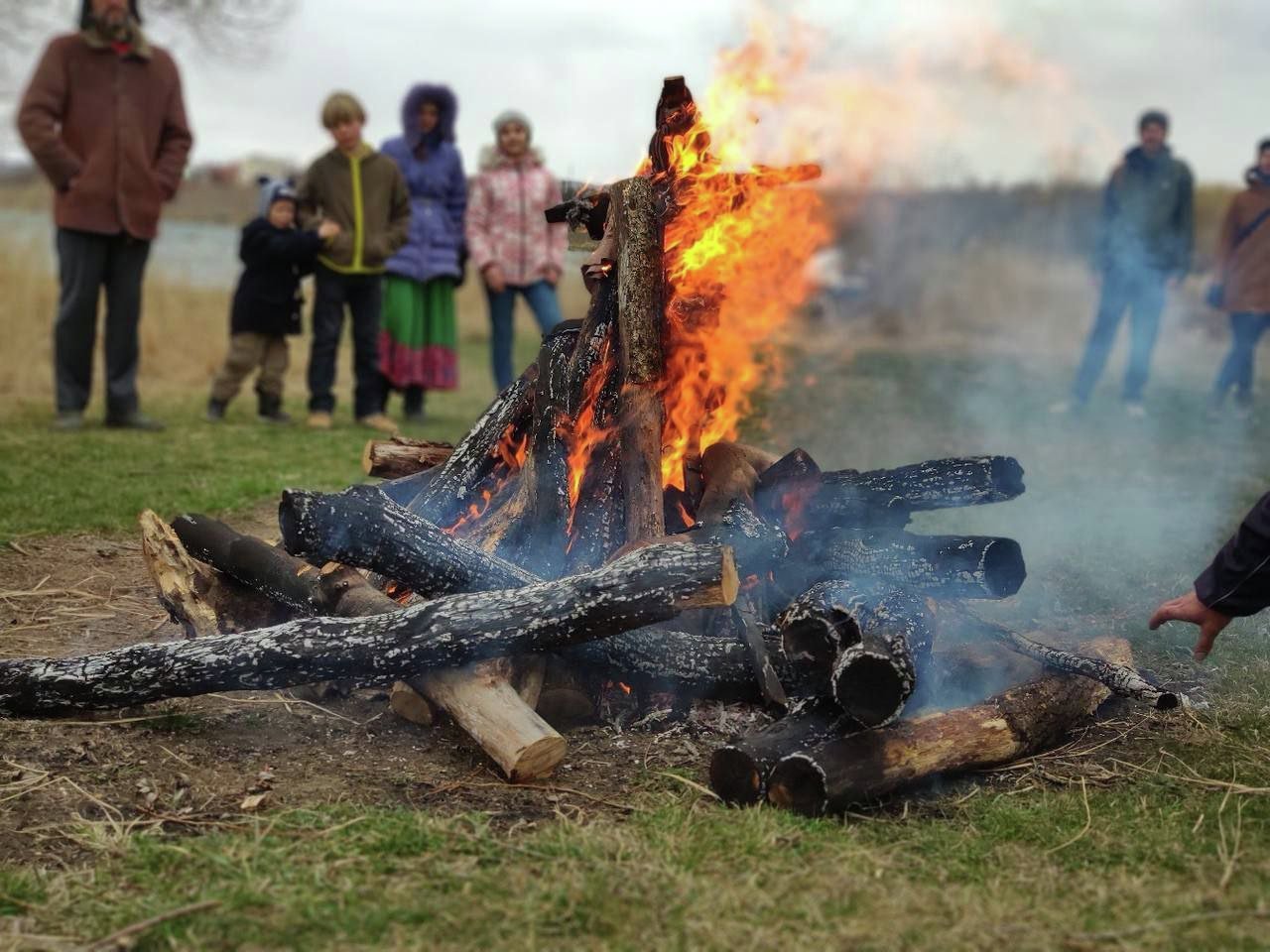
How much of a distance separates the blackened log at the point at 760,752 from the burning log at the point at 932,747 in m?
0.04

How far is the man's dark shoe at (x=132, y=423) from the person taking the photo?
8969 mm

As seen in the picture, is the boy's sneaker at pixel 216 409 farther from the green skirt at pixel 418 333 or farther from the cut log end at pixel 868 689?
the cut log end at pixel 868 689

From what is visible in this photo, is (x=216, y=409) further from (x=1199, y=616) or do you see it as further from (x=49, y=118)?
(x=1199, y=616)

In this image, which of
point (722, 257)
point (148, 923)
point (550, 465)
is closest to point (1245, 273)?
point (722, 257)

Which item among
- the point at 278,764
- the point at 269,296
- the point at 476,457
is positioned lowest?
the point at 278,764

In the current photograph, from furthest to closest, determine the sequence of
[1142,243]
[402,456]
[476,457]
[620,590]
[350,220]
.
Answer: [1142,243], [350,220], [402,456], [476,457], [620,590]

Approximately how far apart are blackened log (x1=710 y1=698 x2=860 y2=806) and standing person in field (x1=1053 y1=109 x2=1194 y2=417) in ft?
30.2

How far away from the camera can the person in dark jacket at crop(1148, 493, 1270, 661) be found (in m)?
3.07

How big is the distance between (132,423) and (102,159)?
1.97 meters

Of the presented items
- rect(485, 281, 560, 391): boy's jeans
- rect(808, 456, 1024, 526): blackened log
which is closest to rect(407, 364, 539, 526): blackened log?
rect(808, 456, 1024, 526): blackened log

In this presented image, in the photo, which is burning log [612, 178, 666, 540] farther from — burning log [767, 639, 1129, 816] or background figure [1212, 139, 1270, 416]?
background figure [1212, 139, 1270, 416]

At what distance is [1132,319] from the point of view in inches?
457

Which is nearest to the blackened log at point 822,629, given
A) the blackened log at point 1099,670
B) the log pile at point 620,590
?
the log pile at point 620,590

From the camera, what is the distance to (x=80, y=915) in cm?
255
